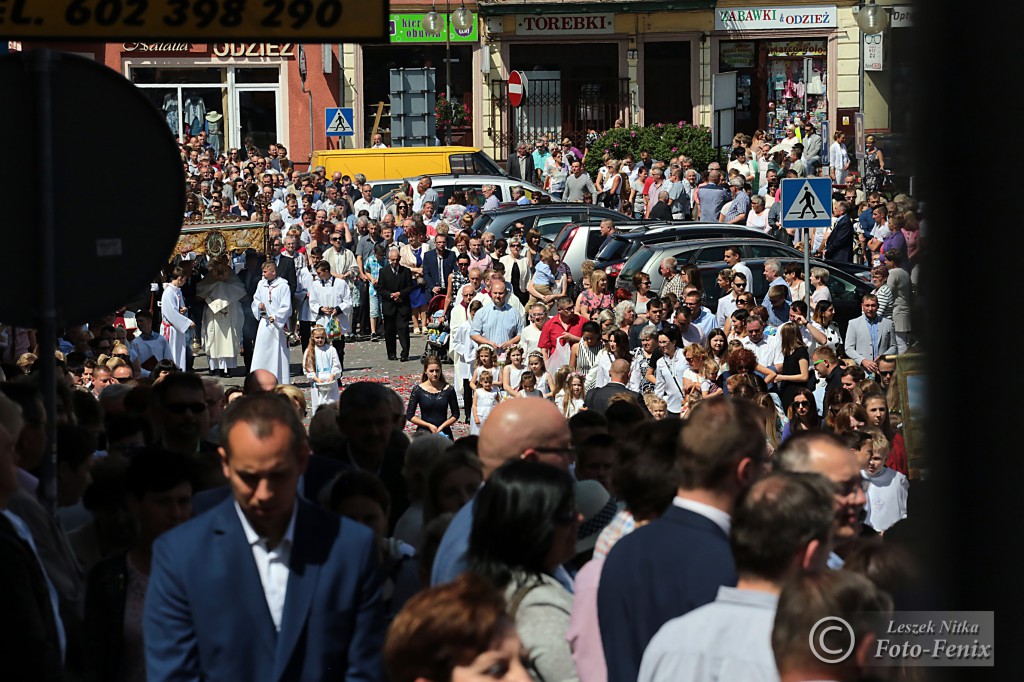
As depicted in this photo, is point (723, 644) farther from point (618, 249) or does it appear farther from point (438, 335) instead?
point (618, 249)

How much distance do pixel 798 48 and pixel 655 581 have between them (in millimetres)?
43091

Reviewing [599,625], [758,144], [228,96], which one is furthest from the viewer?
[228,96]

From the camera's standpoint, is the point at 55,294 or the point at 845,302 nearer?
the point at 55,294

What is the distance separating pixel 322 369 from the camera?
17062mm

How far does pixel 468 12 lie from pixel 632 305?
2841 centimetres

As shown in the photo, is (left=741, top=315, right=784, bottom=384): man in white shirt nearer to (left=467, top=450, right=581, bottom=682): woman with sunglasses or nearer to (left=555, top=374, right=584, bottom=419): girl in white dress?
(left=555, top=374, right=584, bottom=419): girl in white dress

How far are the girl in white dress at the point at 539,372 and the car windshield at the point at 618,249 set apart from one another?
737 cm

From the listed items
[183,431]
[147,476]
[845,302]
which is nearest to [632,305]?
[845,302]

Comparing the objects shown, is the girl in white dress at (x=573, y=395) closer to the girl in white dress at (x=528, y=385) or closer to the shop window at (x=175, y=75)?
the girl in white dress at (x=528, y=385)

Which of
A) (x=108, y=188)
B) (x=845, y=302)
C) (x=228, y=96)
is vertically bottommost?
(x=845, y=302)

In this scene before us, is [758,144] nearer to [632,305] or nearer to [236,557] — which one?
[632,305]

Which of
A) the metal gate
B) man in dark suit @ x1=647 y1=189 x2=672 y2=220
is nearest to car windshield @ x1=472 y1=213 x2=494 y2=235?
man in dark suit @ x1=647 y1=189 x2=672 y2=220

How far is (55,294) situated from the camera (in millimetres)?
3814

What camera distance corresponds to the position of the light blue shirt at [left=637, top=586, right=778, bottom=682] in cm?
319
